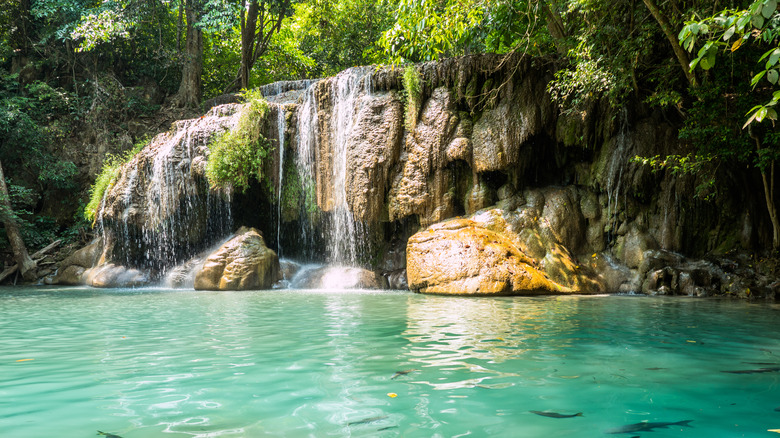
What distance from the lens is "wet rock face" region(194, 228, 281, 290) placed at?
1222 centimetres

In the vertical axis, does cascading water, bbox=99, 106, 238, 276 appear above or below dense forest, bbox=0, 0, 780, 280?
below

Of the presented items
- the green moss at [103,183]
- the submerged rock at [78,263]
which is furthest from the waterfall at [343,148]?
the submerged rock at [78,263]

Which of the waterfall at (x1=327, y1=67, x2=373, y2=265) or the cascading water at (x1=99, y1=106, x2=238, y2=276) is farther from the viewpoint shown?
the cascading water at (x1=99, y1=106, x2=238, y2=276)

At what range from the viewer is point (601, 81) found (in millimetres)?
9531

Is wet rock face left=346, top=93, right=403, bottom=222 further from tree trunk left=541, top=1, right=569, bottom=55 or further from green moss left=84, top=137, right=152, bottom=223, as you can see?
green moss left=84, top=137, right=152, bottom=223

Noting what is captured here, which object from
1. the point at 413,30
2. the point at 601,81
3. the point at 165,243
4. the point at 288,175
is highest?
the point at 413,30

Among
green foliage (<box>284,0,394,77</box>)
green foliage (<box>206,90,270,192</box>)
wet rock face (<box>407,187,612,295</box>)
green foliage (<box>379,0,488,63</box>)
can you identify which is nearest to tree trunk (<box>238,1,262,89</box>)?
green foliage (<box>284,0,394,77</box>)

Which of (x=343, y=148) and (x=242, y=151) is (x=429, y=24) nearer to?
(x=343, y=148)

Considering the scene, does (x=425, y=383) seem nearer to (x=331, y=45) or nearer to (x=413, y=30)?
(x=413, y=30)

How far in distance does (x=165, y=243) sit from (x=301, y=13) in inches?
549

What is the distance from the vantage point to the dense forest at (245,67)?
923 centimetres

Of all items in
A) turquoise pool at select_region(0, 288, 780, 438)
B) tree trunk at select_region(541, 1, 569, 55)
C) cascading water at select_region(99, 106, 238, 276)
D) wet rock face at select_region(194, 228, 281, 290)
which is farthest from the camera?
cascading water at select_region(99, 106, 238, 276)

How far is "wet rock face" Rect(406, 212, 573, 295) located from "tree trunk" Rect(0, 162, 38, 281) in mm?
12950

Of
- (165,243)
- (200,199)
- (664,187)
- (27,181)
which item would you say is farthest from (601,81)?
(27,181)
